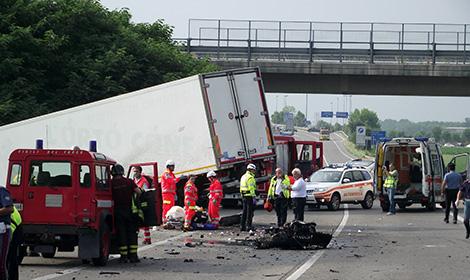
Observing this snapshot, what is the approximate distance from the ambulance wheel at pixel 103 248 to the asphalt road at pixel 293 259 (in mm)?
152

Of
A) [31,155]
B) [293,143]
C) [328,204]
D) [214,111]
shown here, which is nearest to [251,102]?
[214,111]

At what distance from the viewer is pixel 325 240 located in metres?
21.5

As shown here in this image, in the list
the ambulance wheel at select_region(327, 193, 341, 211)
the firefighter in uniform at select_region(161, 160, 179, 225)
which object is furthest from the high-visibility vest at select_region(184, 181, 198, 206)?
the ambulance wheel at select_region(327, 193, 341, 211)

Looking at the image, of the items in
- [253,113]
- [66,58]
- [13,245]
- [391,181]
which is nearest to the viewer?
[13,245]

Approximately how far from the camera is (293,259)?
19.0 meters

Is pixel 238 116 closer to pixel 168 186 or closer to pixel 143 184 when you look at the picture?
pixel 168 186

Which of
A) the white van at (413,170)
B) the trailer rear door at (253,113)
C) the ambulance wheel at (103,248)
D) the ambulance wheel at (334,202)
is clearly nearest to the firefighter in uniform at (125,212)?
the ambulance wheel at (103,248)

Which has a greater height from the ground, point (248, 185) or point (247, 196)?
point (248, 185)

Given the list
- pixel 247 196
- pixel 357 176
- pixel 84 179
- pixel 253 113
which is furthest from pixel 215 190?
pixel 357 176

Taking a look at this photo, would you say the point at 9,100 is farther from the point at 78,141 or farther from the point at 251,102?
the point at 251,102

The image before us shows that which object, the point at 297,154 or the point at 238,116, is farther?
the point at 297,154

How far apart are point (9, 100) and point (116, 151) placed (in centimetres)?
775

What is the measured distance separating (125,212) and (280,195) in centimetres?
994

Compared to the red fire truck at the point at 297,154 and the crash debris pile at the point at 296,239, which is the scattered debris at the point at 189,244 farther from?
the red fire truck at the point at 297,154
